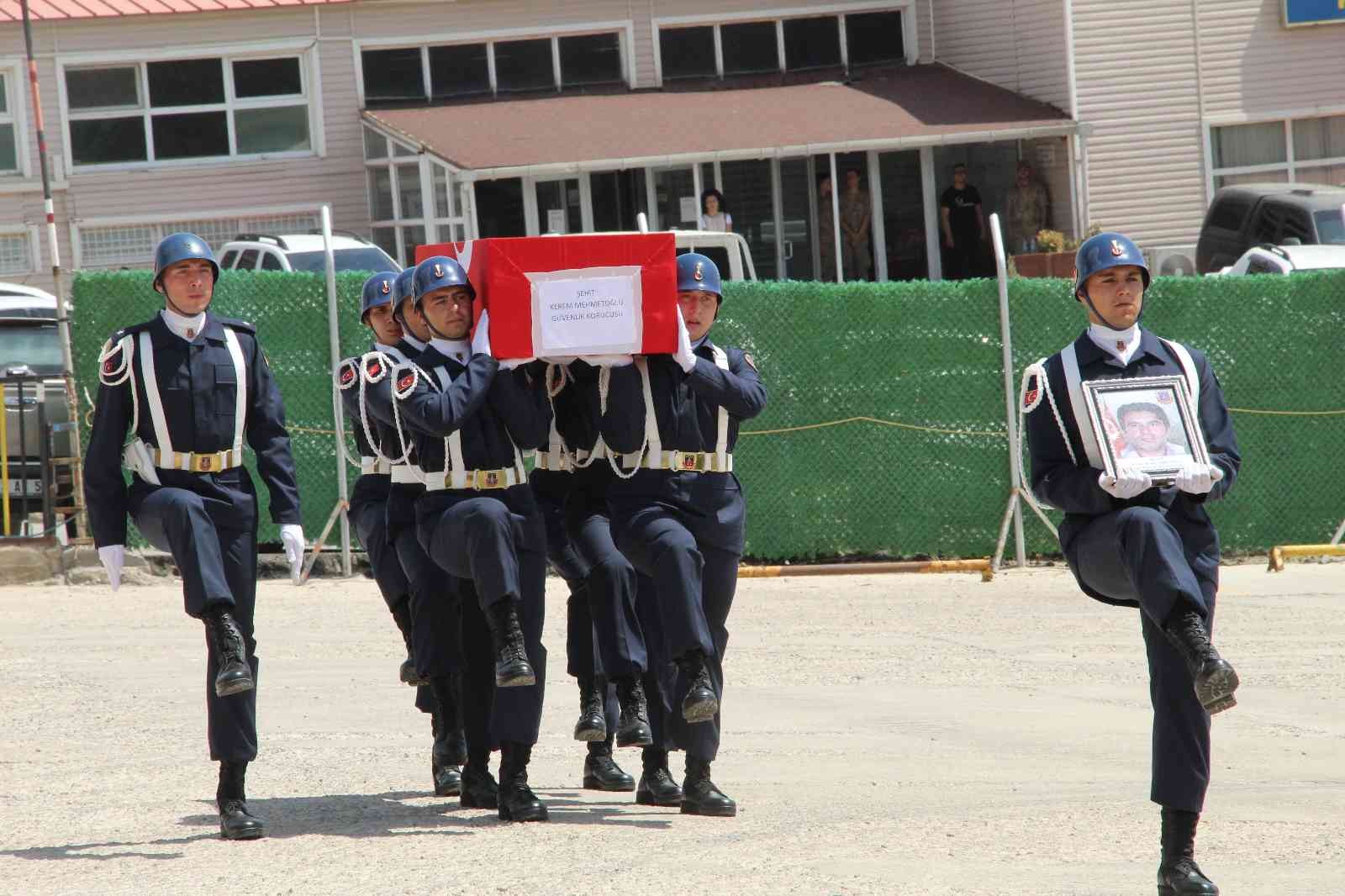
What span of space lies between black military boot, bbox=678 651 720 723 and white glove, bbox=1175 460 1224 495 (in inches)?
79.7

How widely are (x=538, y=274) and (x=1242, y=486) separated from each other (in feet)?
29.0

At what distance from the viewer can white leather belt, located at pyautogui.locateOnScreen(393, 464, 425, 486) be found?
770cm

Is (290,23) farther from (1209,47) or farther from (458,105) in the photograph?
(1209,47)

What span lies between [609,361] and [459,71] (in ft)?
78.3

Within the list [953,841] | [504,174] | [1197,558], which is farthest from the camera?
[504,174]

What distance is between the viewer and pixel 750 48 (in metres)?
31.5

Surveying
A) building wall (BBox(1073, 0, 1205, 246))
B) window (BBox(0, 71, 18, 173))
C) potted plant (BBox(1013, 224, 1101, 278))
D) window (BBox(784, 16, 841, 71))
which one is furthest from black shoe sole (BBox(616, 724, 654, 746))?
window (BBox(784, 16, 841, 71))

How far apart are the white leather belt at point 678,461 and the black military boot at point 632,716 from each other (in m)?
0.86

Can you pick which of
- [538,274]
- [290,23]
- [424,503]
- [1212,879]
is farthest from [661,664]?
[290,23]

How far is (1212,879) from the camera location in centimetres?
624

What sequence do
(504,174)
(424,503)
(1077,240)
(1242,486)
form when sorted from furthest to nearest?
(1077,240) < (504,174) < (1242,486) < (424,503)

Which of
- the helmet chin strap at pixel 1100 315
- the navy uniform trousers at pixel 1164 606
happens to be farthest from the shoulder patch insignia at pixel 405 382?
the navy uniform trousers at pixel 1164 606

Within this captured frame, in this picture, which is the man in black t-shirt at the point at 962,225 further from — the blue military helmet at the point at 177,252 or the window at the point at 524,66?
the blue military helmet at the point at 177,252

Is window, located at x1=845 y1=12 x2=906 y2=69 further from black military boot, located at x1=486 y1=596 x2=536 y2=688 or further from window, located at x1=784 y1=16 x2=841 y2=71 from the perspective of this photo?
black military boot, located at x1=486 y1=596 x2=536 y2=688
